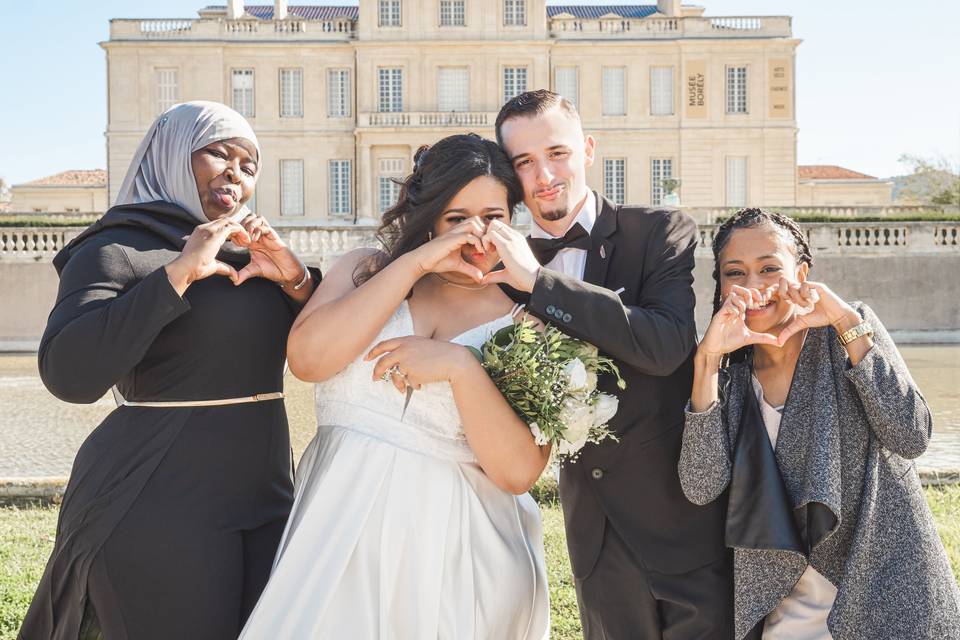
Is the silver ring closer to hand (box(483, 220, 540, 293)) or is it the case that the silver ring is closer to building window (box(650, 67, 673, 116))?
hand (box(483, 220, 540, 293))

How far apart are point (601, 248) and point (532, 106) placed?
46cm

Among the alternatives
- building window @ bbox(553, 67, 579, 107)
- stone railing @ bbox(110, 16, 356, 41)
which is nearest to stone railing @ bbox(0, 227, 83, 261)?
stone railing @ bbox(110, 16, 356, 41)

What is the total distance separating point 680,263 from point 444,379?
791 mm

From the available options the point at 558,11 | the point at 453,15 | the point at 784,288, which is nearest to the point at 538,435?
the point at 784,288

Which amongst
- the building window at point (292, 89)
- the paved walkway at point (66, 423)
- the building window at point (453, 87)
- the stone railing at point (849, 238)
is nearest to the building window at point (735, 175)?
the building window at point (453, 87)

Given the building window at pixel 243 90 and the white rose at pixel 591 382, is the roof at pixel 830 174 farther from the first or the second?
the white rose at pixel 591 382

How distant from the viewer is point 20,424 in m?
8.50

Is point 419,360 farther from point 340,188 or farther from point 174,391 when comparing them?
point 340,188

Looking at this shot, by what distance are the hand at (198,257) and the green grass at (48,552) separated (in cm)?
225

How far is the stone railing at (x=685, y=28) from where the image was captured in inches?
1340

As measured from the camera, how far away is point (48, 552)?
434cm

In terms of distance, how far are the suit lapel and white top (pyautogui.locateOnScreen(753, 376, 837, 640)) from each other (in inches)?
25.8

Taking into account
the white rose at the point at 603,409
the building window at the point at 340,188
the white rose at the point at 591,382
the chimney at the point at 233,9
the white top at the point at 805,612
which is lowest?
the white top at the point at 805,612

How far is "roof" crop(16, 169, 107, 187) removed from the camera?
42656mm
